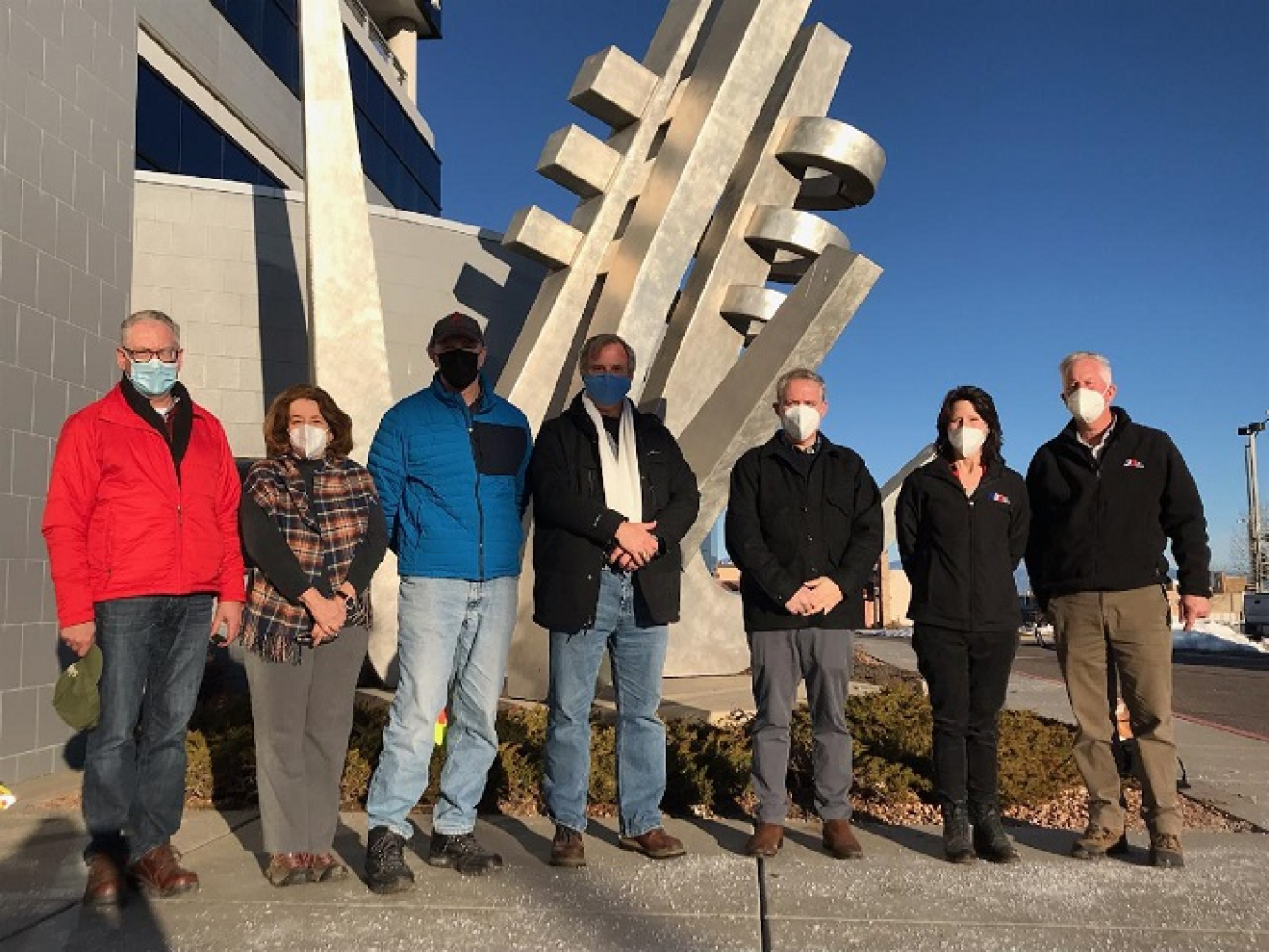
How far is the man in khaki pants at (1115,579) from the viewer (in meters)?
4.23

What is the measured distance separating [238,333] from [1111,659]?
26.9 feet

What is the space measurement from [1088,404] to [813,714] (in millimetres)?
1644

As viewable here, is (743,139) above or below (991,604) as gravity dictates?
above

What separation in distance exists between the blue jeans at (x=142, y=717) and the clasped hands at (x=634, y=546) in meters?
1.48

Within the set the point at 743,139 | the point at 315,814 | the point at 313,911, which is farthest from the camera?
the point at 743,139

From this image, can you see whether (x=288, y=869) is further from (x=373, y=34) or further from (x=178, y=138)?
(x=373, y=34)

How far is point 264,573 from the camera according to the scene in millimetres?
3879

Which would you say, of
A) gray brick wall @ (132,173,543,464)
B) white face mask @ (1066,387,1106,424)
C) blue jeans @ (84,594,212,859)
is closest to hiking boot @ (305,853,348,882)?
blue jeans @ (84,594,212,859)

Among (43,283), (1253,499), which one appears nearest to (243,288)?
(43,283)

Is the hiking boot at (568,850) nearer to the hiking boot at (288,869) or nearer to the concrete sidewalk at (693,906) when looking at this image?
the concrete sidewalk at (693,906)

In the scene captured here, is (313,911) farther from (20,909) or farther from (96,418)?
(96,418)

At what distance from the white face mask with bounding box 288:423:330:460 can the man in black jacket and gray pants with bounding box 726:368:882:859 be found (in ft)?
5.29

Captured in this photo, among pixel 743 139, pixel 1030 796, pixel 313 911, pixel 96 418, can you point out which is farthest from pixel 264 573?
pixel 743 139

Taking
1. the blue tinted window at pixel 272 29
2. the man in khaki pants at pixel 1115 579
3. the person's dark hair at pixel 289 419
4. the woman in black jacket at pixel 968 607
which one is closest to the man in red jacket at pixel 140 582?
the person's dark hair at pixel 289 419
